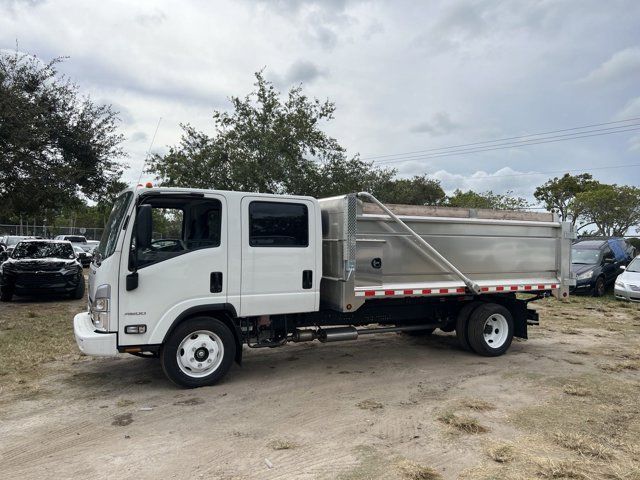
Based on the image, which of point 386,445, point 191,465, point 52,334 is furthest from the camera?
point 52,334

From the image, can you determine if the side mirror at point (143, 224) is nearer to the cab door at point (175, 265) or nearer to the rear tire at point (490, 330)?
the cab door at point (175, 265)

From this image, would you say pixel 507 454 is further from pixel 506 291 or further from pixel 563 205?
pixel 563 205

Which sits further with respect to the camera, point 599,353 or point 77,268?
point 77,268

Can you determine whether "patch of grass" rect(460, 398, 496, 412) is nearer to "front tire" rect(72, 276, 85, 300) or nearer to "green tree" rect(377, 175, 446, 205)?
"front tire" rect(72, 276, 85, 300)

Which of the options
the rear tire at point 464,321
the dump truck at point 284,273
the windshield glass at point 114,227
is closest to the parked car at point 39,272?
the dump truck at point 284,273

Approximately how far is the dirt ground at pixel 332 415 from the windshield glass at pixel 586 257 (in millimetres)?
8828

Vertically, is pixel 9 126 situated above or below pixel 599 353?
above

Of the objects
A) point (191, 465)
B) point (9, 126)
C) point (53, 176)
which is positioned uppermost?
point (9, 126)

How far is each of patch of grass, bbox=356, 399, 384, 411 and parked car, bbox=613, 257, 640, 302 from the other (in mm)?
11333

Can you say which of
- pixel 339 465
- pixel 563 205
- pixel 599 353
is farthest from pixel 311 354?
pixel 563 205

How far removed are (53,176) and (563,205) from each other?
141 feet

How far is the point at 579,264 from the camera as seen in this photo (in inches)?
636

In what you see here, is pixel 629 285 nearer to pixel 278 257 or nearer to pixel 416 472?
pixel 278 257

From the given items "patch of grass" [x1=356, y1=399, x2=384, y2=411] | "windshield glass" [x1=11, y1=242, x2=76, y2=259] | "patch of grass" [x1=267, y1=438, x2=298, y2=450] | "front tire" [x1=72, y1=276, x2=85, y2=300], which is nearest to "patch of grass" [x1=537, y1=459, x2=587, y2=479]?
"patch of grass" [x1=356, y1=399, x2=384, y2=411]
